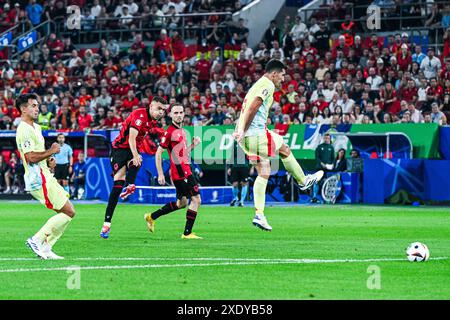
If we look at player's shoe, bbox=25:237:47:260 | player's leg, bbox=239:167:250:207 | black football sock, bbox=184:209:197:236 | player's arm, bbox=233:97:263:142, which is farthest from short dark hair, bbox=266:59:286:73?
player's leg, bbox=239:167:250:207

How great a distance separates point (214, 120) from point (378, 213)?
395 inches

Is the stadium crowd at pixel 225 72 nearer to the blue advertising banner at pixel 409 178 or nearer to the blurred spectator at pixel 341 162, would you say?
the blurred spectator at pixel 341 162

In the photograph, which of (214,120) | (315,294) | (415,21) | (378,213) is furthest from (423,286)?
(415,21)

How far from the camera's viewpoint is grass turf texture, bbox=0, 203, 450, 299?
10359mm

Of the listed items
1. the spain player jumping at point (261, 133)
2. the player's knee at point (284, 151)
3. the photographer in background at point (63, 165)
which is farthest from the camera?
the photographer in background at point (63, 165)

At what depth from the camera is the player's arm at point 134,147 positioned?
18500mm

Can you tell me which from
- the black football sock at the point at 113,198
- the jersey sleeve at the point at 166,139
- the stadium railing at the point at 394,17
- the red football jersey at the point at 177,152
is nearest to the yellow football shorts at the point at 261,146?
the red football jersey at the point at 177,152

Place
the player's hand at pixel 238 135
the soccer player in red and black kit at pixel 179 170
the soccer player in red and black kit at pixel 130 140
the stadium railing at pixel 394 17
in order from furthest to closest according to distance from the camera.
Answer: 1. the stadium railing at pixel 394 17
2. the soccer player in red and black kit at pixel 130 140
3. the soccer player in red and black kit at pixel 179 170
4. the player's hand at pixel 238 135

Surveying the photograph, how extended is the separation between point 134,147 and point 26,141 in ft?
16.7

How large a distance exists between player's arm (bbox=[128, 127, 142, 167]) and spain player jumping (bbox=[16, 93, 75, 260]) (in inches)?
177

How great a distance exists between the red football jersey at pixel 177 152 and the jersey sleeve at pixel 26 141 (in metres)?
5.04

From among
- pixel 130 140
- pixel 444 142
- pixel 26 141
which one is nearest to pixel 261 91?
pixel 130 140

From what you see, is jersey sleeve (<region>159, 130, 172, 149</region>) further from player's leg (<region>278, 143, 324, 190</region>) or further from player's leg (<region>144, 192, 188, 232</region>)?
player's leg (<region>278, 143, 324, 190</region>)

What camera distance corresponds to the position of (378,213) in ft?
87.2
